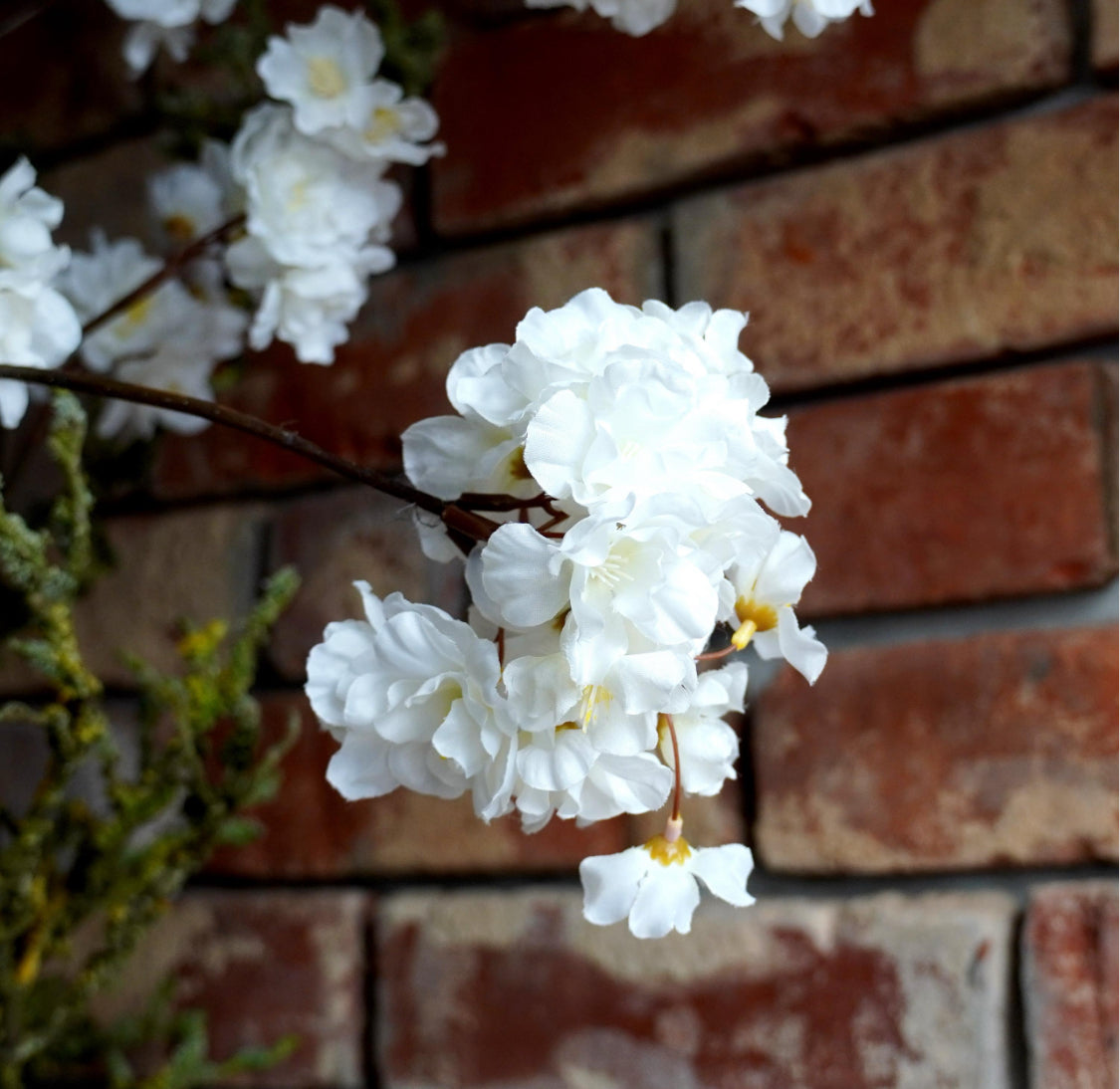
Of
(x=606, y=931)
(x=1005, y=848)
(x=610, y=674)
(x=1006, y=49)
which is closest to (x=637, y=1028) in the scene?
(x=606, y=931)

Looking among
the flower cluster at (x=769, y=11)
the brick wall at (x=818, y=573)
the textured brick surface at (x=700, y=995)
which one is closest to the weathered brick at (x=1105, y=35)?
the brick wall at (x=818, y=573)

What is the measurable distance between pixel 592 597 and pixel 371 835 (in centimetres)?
35

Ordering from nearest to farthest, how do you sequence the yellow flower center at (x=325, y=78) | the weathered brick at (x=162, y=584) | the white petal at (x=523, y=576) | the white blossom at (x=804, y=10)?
1. the white petal at (x=523, y=576)
2. the white blossom at (x=804, y=10)
3. the yellow flower center at (x=325, y=78)
4. the weathered brick at (x=162, y=584)

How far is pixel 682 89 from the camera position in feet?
2.04

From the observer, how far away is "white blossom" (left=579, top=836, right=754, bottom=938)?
0.38 metres

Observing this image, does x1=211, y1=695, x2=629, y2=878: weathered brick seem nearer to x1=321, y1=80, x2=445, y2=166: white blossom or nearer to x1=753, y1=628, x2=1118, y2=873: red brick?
x1=753, y1=628, x2=1118, y2=873: red brick

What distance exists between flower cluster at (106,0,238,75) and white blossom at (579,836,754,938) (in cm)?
39

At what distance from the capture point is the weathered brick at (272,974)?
646 millimetres

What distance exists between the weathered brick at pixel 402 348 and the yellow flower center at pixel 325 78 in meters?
0.13

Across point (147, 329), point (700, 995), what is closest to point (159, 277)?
point (147, 329)

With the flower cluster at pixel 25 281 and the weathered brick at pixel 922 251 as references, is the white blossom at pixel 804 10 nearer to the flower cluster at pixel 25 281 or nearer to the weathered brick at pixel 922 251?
the weathered brick at pixel 922 251

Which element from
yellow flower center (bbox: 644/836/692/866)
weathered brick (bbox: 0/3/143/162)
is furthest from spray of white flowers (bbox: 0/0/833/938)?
weathered brick (bbox: 0/3/143/162)

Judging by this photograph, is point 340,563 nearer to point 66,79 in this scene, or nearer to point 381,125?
point 381,125

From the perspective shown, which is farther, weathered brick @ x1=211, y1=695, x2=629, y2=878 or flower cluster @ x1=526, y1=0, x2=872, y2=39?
weathered brick @ x1=211, y1=695, x2=629, y2=878
